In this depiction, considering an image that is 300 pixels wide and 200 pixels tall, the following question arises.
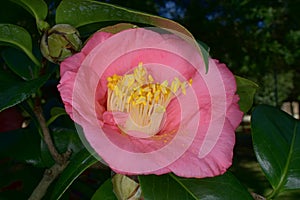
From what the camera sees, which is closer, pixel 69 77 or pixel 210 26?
pixel 69 77

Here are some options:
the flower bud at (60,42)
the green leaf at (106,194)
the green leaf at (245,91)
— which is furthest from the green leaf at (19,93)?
the green leaf at (245,91)

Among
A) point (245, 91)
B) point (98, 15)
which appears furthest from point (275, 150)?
point (98, 15)

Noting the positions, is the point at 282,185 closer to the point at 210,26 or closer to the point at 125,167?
the point at 125,167

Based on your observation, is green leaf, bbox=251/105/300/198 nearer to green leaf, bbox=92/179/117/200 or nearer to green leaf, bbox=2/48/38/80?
green leaf, bbox=92/179/117/200

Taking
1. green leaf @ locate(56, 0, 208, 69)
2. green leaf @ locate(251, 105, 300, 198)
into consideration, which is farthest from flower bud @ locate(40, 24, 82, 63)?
green leaf @ locate(251, 105, 300, 198)

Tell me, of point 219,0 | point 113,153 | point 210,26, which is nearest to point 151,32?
point 113,153

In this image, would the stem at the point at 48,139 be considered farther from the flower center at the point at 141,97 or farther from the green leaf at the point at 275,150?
the green leaf at the point at 275,150
